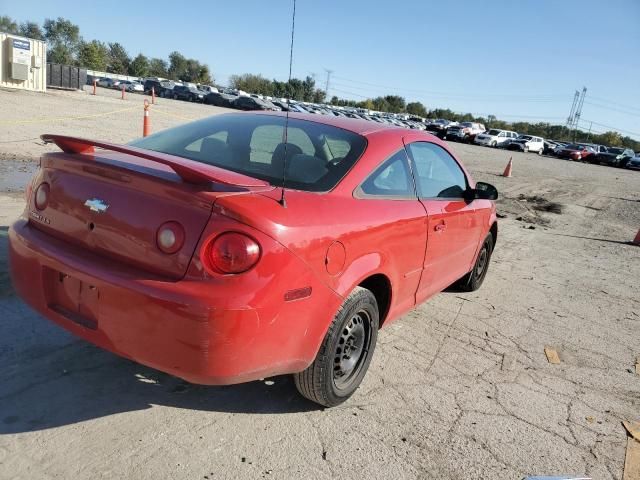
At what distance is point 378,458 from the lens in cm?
260

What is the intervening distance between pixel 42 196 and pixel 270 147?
1341 mm

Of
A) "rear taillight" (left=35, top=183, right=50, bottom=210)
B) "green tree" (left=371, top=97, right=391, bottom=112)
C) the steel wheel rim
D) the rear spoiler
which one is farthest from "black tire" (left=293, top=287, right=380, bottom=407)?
"green tree" (left=371, top=97, right=391, bottom=112)

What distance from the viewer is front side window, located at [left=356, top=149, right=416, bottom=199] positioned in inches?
120

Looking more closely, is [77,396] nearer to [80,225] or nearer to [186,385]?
[186,385]

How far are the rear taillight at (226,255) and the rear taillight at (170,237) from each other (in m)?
0.13

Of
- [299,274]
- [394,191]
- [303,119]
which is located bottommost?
[299,274]

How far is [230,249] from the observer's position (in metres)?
2.20

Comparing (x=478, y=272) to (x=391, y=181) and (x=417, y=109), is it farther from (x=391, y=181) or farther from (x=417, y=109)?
(x=417, y=109)

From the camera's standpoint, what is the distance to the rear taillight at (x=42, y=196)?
8.83 feet

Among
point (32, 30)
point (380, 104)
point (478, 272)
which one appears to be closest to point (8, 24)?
point (32, 30)

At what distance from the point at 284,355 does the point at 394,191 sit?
4.50 feet

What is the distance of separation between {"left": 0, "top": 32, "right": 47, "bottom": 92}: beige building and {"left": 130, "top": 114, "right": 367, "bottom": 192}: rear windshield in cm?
2651

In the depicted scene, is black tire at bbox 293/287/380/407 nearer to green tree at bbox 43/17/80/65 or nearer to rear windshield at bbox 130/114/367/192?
rear windshield at bbox 130/114/367/192

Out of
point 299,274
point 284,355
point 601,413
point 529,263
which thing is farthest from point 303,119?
point 529,263
